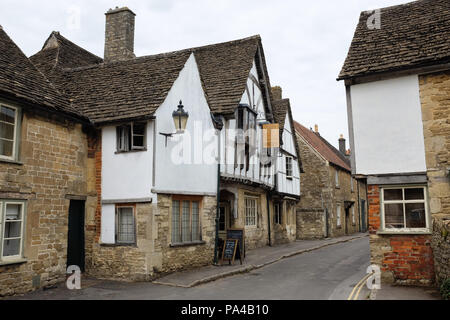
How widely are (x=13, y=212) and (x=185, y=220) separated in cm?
520

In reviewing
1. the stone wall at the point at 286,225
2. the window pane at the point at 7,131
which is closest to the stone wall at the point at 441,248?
the window pane at the point at 7,131

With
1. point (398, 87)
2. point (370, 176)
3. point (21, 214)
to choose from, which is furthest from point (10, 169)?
point (398, 87)

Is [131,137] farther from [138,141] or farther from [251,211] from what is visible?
[251,211]

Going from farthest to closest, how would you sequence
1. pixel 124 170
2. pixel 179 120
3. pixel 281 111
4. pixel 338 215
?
1. pixel 338 215
2. pixel 281 111
3. pixel 124 170
4. pixel 179 120

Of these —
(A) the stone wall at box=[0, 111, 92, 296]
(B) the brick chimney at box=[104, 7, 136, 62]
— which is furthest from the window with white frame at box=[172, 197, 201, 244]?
(B) the brick chimney at box=[104, 7, 136, 62]

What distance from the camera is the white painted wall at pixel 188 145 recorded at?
40.7 ft

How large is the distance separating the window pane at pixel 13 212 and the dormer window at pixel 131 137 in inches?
132

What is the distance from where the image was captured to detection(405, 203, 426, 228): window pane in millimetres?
10531

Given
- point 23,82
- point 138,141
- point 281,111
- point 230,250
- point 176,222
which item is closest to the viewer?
point 23,82

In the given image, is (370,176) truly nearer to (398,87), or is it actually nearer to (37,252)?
(398,87)

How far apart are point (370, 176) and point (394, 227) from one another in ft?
4.94

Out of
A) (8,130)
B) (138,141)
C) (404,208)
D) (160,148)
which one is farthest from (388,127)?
(8,130)

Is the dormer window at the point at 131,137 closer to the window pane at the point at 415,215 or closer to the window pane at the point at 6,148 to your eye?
the window pane at the point at 6,148

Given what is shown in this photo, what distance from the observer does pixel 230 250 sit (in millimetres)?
14453
